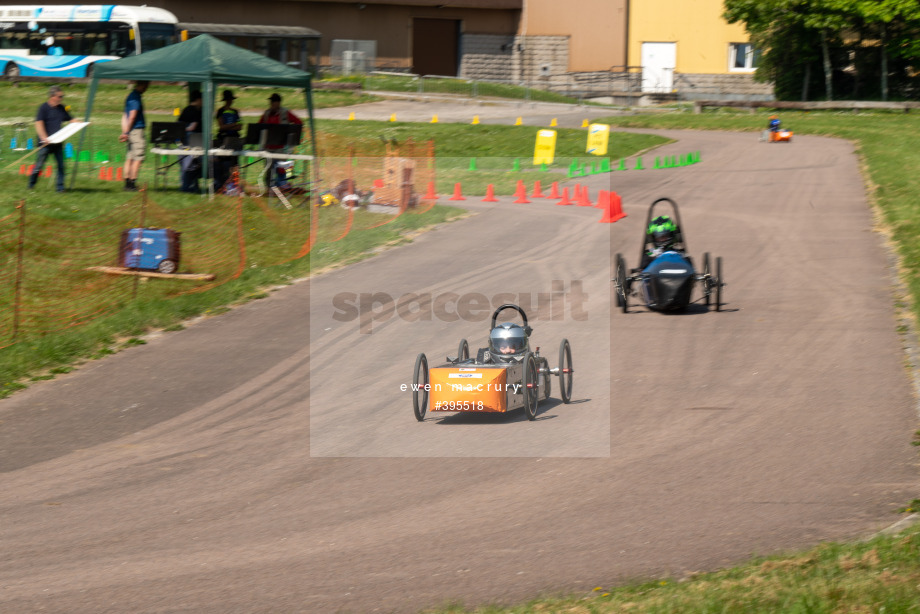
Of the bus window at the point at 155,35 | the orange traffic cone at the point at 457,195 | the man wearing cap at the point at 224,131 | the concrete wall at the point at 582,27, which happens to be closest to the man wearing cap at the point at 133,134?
the man wearing cap at the point at 224,131

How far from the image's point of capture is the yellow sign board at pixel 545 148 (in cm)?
3284

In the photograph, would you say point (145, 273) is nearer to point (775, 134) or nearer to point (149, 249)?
point (149, 249)

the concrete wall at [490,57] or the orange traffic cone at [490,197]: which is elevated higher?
the concrete wall at [490,57]

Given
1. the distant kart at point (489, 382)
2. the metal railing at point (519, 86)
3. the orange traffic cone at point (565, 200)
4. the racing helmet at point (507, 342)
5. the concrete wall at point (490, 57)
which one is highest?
the concrete wall at point (490, 57)

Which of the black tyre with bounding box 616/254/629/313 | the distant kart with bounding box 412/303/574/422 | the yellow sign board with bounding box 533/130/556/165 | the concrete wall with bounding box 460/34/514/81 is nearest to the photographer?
the distant kart with bounding box 412/303/574/422

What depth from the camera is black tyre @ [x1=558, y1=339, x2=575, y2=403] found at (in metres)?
11.0

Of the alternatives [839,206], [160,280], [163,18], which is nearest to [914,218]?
[839,206]

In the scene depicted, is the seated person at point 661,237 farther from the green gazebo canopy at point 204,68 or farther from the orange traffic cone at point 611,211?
the green gazebo canopy at point 204,68

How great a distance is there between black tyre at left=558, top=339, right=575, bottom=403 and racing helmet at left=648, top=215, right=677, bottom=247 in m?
4.90

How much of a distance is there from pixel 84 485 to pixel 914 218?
17811 millimetres

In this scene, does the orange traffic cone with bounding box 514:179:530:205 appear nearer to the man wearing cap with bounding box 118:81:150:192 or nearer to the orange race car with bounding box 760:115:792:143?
the man wearing cap with bounding box 118:81:150:192

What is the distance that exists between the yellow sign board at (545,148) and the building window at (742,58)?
114 ft

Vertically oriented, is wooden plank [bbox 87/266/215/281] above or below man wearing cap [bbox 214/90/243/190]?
below

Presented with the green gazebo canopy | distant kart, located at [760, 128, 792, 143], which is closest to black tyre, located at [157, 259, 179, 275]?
the green gazebo canopy
